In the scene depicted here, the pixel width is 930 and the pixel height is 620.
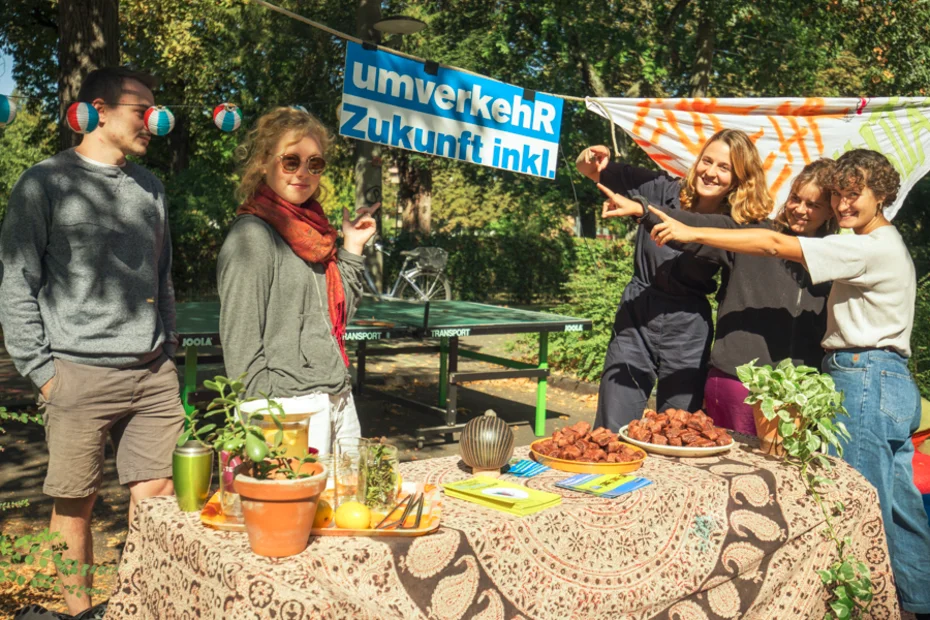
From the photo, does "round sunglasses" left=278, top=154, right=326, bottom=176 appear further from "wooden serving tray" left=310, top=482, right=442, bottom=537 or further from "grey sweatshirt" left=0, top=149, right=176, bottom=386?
"wooden serving tray" left=310, top=482, right=442, bottom=537

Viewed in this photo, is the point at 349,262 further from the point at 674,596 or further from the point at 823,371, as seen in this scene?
the point at 823,371

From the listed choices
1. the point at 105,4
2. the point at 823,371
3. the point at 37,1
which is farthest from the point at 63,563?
the point at 37,1

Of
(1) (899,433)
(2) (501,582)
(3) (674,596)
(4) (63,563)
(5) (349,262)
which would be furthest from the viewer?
(1) (899,433)

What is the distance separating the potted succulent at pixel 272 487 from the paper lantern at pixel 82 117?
1.32 m

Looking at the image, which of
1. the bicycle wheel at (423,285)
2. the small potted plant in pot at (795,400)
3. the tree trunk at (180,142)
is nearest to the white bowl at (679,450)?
the small potted plant in pot at (795,400)

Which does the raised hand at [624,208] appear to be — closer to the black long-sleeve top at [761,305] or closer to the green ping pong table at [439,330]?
the black long-sleeve top at [761,305]

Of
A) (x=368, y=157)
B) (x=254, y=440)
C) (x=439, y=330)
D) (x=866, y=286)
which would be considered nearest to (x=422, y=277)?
(x=368, y=157)

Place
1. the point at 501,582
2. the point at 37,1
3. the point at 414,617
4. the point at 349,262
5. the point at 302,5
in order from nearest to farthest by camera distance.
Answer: the point at 414,617
the point at 501,582
the point at 349,262
the point at 37,1
the point at 302,5

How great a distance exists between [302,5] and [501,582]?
18164mm

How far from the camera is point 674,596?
8.92 feet

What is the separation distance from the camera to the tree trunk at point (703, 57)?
1591 cm

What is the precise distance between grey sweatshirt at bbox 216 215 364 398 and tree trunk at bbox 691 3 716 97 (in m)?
14.4

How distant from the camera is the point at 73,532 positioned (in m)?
3.25

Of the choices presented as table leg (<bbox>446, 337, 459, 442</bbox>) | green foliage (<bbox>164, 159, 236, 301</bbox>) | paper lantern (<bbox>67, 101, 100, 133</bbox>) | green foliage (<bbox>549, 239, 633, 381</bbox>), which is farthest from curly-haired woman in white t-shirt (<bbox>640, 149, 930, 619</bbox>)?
green foliage (<bbox>164, 159, 236, 301</bbox>)
